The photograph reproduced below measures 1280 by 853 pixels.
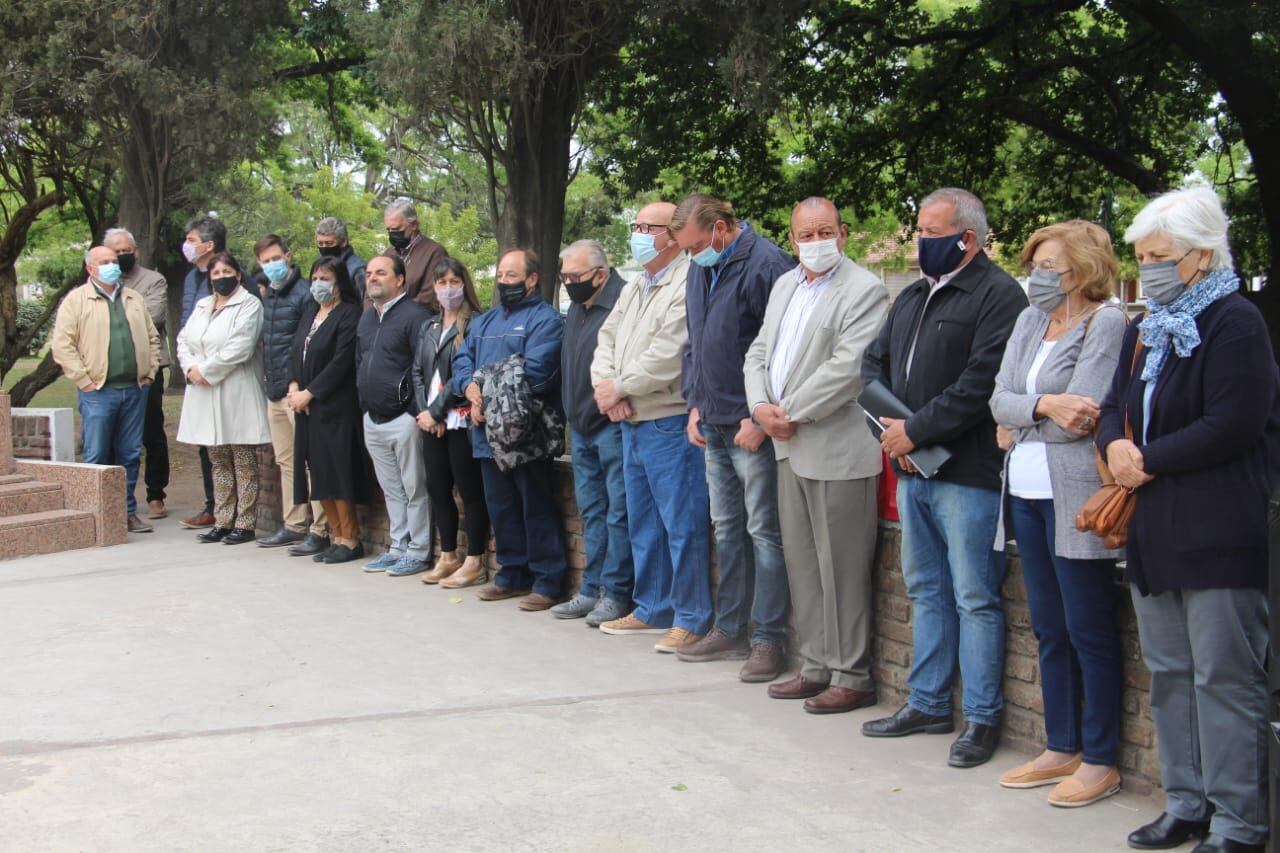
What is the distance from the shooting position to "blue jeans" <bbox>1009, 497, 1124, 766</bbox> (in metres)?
4.64

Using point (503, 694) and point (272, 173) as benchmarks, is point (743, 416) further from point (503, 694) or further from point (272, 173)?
point (272, 173)

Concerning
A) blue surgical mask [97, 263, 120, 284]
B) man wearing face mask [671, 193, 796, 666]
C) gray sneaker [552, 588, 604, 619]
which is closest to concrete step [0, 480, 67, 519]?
blue surgical mask [97, 263, 120, 284]

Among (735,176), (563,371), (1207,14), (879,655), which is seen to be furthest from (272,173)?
(879,655)

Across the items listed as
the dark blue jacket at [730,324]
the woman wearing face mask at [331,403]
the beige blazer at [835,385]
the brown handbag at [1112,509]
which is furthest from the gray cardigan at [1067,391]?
the woman wearing face mask at [331,403]

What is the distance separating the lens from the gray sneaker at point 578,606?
24.8ft

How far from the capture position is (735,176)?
17297mm

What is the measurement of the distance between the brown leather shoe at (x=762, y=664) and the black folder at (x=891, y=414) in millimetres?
1297

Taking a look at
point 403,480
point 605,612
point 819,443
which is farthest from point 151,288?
point 819,443

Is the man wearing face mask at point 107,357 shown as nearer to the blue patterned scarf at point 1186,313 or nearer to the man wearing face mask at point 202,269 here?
the man wearing face mask at point 202,269

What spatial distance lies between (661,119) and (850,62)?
8.29 ft

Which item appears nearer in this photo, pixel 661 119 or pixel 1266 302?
pixel 1266 302

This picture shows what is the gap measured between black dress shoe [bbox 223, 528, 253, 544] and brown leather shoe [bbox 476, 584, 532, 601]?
2.62m

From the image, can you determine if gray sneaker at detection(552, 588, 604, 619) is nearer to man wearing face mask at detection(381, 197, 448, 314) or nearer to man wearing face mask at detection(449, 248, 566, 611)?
man wearing face mask at detection(449, 248, 566, 611)

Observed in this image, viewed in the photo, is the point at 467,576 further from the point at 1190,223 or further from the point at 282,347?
the point at 1190,223
